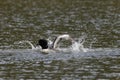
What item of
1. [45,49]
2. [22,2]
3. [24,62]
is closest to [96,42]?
[45,49]

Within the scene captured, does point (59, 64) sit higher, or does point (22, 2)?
point (59, 64)

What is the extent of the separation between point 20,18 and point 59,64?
21724 millimetres

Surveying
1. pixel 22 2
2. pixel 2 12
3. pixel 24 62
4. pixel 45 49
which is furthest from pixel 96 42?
pixel 22 2

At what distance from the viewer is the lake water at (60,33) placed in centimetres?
2589

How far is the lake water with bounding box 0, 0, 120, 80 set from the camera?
25891 mm

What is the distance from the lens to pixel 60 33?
39750 mm

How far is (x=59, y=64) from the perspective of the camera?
2769 centimetres

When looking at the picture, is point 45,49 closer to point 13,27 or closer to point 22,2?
point 13,27

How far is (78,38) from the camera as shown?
3762 cm

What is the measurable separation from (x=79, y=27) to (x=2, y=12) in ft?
45.0

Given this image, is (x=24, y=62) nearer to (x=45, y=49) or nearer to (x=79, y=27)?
(x=45, y=49)

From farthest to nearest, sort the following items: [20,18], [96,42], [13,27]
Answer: [20,18] → [13,27] → [96,42]

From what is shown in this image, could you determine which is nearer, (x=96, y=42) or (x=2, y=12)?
(x=96, y=42)

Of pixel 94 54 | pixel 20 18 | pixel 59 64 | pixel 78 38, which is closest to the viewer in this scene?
pixel 59 64
